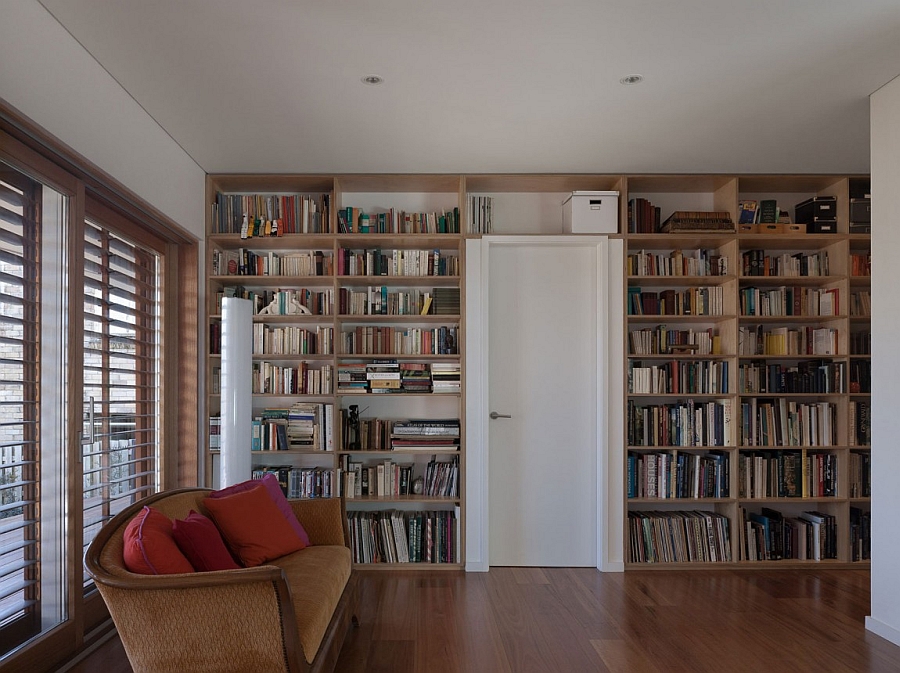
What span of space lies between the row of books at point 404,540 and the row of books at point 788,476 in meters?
2.07

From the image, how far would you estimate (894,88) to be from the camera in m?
3.53

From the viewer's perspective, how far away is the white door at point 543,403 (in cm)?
510

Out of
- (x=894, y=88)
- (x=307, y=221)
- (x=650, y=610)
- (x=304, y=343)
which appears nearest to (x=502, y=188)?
(x=307, y=221)

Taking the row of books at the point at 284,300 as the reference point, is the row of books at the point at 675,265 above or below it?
above

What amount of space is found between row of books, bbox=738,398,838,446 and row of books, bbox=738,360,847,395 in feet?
0.36

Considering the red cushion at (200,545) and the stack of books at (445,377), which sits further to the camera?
the stack of books at (445,377)

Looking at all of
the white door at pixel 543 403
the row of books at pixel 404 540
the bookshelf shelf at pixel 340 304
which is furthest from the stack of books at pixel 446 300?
the row of books at pixel 404 540

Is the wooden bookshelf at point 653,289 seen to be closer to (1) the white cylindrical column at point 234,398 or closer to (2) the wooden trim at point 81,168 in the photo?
(1) the white cylindrical column at point 234,398

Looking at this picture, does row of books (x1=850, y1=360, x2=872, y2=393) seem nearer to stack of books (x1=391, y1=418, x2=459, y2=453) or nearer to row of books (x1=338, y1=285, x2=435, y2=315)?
stack of books (x1=391, y1=418, x2=459, y2=453)

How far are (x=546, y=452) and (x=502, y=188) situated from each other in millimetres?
1948

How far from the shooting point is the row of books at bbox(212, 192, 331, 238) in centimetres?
512

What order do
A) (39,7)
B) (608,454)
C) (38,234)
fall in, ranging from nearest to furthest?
(39,7)
(38,234)
(608,454)

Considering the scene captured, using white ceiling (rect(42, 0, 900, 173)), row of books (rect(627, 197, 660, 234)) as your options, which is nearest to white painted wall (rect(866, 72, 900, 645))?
white ceiling (rect(42, 0, 900, 173))

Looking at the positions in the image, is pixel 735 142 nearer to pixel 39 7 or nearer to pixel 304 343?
pixel 304 343
